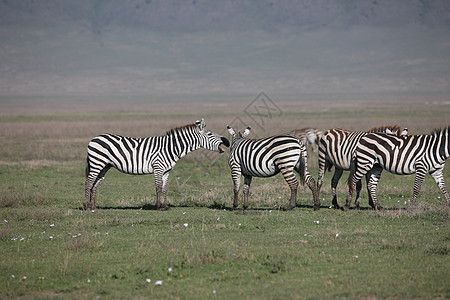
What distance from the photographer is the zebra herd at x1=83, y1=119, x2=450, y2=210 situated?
1234 centimetres

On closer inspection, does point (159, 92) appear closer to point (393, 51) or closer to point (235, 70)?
point (235, 70)

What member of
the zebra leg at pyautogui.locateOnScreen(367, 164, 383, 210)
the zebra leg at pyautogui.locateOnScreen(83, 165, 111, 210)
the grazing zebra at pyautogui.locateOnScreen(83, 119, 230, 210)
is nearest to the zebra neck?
the grazing zebra at pyautogui.locateOnScreen(83, 119, 230, 210)

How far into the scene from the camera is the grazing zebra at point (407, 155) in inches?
481

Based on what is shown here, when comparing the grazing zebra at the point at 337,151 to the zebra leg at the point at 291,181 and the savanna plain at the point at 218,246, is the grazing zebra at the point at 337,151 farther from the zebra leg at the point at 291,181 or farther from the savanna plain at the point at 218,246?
the zebra leg at the point at 291,181

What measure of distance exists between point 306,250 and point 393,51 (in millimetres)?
141958

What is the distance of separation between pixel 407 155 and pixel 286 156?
2.61 meters

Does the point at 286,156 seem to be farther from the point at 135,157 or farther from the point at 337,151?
the point at 135,157

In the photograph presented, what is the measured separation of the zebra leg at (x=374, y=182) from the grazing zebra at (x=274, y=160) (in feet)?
4.15

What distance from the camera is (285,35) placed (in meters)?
181

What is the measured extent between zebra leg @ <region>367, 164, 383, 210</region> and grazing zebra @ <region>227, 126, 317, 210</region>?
1264 mm

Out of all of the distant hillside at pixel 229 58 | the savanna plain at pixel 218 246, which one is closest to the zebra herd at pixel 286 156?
the savanna plain at pixel 218 246

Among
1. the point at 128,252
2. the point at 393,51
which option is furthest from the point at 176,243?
the point at 393,51

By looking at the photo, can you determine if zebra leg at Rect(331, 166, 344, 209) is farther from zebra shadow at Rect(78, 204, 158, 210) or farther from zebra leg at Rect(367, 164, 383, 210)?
zebra shadow at Rect(78, 204, 158, 210)

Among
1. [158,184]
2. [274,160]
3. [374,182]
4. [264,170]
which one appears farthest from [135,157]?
[374,182]
